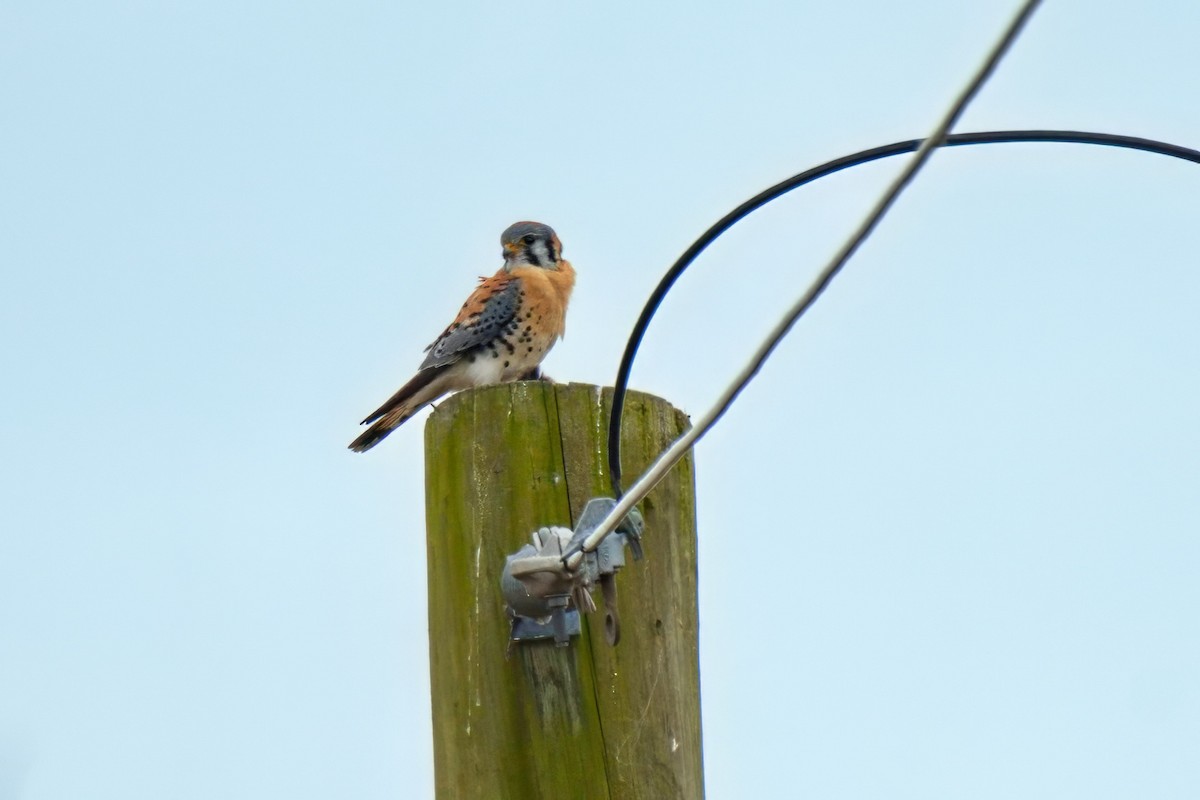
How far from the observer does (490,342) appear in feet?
22.8

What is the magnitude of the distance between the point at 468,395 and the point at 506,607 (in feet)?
1.47

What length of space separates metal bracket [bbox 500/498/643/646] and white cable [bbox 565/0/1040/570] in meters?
0.04

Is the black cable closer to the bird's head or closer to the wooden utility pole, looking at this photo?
the wooden utility pole

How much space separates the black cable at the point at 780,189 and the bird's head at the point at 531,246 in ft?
14.7

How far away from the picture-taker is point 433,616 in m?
3.13

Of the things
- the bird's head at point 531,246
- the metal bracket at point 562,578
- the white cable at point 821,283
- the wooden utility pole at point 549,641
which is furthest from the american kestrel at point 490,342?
the white cable at point 821,283

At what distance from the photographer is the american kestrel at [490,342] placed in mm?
6773

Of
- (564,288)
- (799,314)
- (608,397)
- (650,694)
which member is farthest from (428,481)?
(564,288)

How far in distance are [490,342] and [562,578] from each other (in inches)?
161

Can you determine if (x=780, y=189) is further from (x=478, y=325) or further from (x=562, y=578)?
(x=478, y=325)

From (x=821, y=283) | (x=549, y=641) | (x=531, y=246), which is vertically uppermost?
(x=531, y=246)

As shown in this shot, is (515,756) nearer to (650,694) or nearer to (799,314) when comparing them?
(650,694)

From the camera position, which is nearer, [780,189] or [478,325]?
[780,189]

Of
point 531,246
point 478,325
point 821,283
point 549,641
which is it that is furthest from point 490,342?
point 821,283
